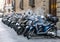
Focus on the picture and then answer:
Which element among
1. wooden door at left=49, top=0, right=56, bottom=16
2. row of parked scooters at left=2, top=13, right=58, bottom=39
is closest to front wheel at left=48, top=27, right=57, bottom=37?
row of parked scooters at left=2, top=13, right=58, bottom=39

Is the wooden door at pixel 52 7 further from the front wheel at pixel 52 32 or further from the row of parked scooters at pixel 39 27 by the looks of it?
the front wheel at pixel 52 32

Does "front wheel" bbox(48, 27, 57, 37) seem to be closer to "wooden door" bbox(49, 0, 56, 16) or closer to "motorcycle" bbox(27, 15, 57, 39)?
"motorcycle" bbox(27, 15, 57, 39)

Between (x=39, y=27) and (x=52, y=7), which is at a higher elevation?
(x=52, y=7)

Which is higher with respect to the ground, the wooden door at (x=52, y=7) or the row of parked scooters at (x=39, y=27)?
the wooden door at (x=52, y=7)

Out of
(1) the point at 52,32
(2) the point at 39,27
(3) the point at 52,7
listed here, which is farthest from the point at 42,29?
(3) the point at 52,7

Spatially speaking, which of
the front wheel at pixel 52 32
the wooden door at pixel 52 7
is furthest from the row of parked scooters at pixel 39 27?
the wooden door at pixel 52 7

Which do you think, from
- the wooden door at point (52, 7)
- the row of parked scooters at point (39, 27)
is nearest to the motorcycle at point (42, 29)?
the row of parked scooters at point (39, 27)

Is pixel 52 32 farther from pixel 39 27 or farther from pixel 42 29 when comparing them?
pixel 39 27

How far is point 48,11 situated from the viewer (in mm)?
17938

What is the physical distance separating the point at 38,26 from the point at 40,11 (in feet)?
8.99

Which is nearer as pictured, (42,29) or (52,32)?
(52,32)

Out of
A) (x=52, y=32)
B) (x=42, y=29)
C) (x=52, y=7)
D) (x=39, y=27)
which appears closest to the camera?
(x=52, y=32)

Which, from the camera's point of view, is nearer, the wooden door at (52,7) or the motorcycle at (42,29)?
the motorcycle at (42,29)

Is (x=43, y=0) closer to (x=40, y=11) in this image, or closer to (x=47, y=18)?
(x=40, y=11)
